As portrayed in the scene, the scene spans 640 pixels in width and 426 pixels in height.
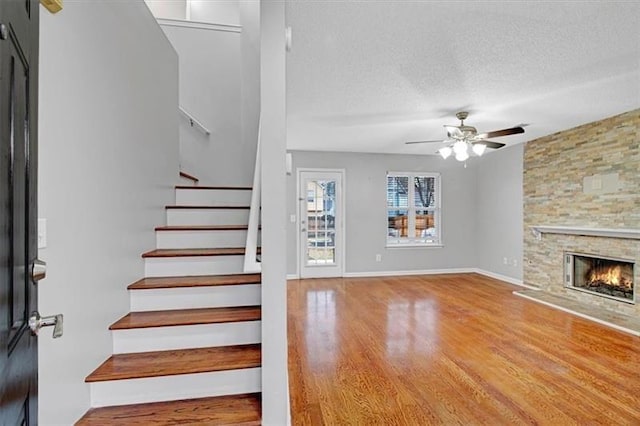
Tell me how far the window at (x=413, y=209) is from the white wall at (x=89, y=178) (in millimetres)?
4769

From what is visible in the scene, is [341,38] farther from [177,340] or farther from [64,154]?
[177,340]

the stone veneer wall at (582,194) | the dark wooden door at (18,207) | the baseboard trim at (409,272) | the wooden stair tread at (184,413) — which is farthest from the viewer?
the baseboard trim at (409,272)

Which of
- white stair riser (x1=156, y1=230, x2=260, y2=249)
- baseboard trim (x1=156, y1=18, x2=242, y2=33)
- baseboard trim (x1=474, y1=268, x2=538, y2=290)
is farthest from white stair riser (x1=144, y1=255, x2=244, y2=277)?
baseboard trim (x1=474, y1=268, x2=538, y2=290)

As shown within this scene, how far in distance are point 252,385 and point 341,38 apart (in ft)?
7.37

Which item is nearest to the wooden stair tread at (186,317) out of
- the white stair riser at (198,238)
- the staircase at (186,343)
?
the staircase at (186,343)

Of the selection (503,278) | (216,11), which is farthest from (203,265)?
(503,278)

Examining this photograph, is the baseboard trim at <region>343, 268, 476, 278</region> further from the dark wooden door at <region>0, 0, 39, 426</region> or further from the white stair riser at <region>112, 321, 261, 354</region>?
the dark wooden door at <region>0, 0, 39, 426</region>

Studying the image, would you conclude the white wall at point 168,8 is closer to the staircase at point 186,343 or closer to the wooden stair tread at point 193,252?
the staircase at point 186,343

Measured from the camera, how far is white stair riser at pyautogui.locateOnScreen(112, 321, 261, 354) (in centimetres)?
191

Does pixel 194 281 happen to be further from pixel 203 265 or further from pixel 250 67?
pixel 250 67

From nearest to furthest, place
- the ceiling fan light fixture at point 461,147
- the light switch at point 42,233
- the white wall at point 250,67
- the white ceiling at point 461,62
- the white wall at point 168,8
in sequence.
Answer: the light switch at point 42,233, the white ceiling at point 461,62, the ceiling fan light fixture at point 461,147, the white wall at point 250,67, the white wall at point 168,8

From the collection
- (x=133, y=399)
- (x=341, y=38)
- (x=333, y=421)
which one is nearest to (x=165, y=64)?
(x=341, y=38)

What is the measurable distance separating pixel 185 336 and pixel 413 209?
17.6 feet

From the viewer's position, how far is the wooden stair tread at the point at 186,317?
1909 millimetres
